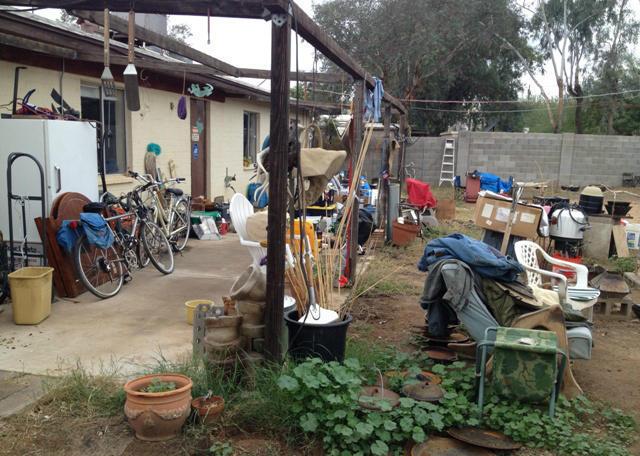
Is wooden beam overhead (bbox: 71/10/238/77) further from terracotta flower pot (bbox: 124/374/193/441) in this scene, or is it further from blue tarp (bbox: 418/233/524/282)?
blue tarp (bbox: 418/233/524/282)

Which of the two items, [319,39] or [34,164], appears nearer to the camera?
[319,39]

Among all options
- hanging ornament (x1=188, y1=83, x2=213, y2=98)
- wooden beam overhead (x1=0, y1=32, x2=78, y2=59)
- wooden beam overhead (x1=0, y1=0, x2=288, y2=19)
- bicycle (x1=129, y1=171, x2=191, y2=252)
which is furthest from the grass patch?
hanging ornament (x1=188, y1=83, x2=213, y2=98)

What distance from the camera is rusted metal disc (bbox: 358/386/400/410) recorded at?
3154 millimetres

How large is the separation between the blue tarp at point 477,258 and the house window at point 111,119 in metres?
4.84

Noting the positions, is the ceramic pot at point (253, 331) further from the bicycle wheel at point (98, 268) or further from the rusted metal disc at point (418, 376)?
the bicycle wheel at point (98, 268)

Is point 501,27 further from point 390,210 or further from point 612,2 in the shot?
point 390,210

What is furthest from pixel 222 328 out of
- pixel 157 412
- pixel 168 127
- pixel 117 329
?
pixel 168 127

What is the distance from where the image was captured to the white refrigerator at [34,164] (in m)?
5.07

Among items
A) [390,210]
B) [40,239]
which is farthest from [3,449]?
[390,210]

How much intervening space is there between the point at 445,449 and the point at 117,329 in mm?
2730

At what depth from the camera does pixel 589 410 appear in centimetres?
356

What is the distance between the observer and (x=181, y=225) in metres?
8.02

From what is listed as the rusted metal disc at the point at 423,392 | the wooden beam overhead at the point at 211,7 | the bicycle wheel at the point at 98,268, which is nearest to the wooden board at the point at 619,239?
the rusted metal disc at the point at 423,392

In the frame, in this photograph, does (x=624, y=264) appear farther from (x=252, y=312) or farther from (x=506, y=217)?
(x=252, y=312)
